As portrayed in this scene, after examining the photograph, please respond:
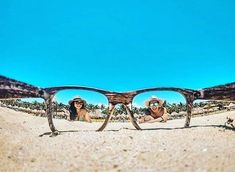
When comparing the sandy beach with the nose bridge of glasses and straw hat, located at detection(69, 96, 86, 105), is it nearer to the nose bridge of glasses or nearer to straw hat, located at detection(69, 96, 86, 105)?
the nose bridge of glasses

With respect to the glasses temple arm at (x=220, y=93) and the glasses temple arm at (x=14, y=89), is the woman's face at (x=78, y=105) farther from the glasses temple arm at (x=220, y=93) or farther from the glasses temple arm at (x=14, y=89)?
the glasses temple arm at (x=220, y=93)

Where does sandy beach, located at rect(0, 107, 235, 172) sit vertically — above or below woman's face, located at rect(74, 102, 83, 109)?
below

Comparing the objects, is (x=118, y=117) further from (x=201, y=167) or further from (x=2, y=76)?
(x=201, y=167)

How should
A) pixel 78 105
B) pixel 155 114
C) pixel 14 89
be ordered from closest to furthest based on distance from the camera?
pixel 14 89
pixel 78 105
pixel 155 114

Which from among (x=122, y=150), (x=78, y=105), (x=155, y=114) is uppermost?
(x=78, y=105)

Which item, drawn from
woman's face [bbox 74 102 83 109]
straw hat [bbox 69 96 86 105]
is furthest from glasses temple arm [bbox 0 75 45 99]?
woman's face [bbox 74 102 83 109]

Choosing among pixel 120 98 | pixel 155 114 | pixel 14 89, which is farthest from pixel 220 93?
pixel 14 89

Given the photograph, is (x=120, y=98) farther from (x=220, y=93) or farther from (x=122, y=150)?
(x=122, y=150)
